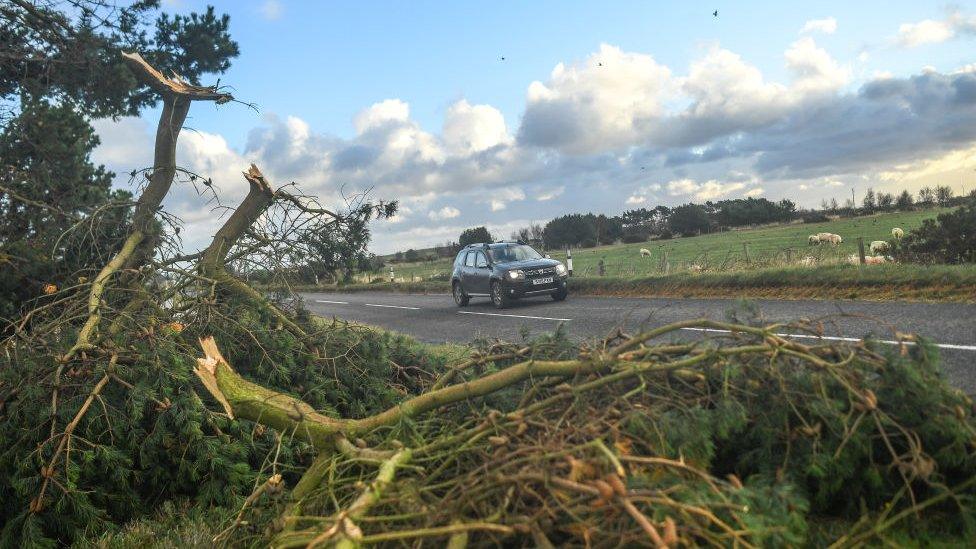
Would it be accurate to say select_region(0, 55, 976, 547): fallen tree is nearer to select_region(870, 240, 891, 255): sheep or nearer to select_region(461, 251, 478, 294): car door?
select_region(461, 251, 478, 294): car door

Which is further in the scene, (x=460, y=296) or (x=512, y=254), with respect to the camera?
(x=460, y=296)

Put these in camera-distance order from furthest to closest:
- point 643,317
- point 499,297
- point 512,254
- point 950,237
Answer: point 512,254, point 499,297, point 950,237, point 643,317

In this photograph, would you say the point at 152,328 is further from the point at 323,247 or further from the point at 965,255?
the point at 965,255

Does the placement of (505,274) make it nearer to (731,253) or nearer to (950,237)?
(950,237)

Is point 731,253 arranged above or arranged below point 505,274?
below

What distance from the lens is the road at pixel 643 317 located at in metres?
8.73

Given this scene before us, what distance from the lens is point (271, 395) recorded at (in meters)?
3.26

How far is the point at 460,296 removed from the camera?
874 inches

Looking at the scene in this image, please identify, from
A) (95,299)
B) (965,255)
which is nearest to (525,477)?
(95,299)

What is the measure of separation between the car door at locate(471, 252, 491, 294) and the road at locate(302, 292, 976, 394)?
674 millimetres

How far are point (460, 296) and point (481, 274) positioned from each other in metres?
1.50

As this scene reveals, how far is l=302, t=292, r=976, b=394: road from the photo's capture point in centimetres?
873

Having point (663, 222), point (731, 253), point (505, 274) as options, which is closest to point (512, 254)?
point (505, 274)

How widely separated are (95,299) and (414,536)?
5.29 metres
